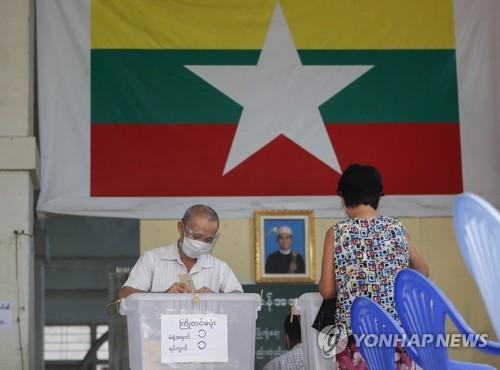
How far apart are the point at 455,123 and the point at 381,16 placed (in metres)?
0.78

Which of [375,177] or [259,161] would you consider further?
[259,161]

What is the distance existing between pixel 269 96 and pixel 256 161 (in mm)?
397

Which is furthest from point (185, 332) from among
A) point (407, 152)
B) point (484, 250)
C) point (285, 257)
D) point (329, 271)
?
point (407, 152)

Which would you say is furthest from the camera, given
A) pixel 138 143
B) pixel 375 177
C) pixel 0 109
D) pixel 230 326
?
pixel 138 143

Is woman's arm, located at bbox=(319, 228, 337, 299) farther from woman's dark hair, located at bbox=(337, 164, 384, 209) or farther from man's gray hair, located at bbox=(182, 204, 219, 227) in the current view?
man's gray hair, located at bbox=(182, 204, 219, 227)

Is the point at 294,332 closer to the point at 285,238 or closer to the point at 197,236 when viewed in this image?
the point at 197,236

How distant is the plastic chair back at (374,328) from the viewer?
2043 millimetres

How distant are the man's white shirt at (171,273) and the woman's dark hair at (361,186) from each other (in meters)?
1.05

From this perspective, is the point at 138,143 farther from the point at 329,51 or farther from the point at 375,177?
the point at 375,177

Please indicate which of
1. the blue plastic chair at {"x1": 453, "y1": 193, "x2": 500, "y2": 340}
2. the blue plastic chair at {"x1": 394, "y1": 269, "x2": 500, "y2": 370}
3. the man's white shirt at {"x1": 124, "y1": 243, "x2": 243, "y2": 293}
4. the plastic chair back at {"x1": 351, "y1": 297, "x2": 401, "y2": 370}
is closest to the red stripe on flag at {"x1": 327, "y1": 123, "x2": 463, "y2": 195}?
the man's white shirt at {"x1": 124, "y1": 243, "x2": 243, "y2": 293}

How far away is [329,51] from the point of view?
5539mm

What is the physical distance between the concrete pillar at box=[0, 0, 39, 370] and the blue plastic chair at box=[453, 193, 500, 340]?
3.74 m

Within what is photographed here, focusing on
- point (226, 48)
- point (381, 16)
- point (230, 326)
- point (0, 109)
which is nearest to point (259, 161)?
point (226, 48)

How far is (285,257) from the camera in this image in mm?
5395
